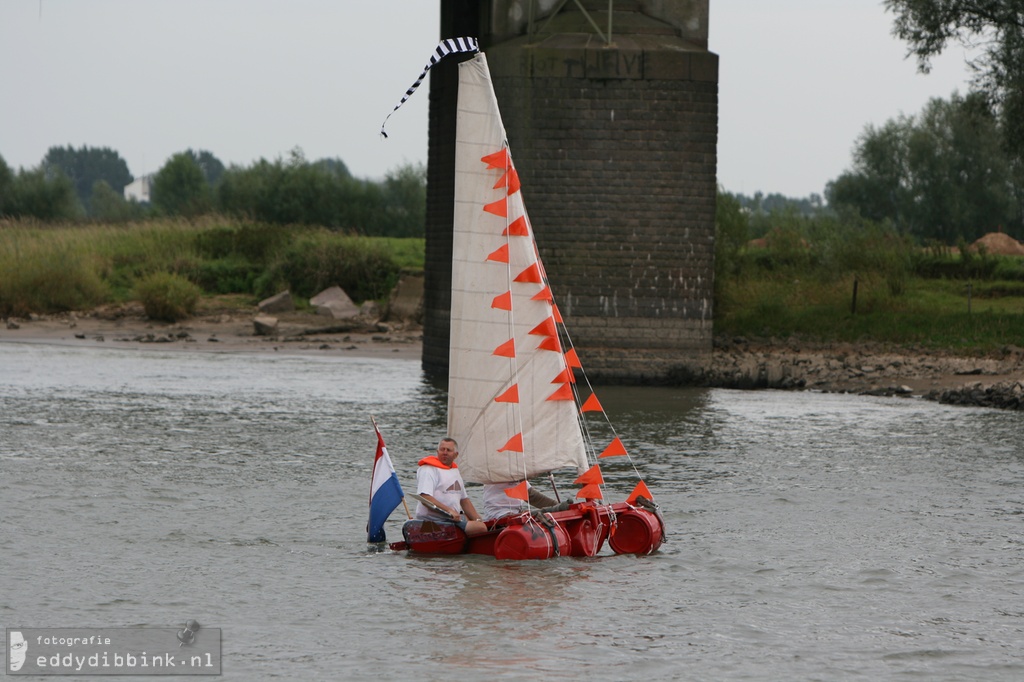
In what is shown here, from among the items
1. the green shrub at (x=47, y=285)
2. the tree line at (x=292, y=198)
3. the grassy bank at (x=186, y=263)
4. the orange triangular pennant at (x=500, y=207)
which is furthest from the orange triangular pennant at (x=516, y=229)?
the tree line at (x=292, y=198)

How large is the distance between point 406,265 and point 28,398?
22.2 metres

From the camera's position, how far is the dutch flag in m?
→ 16.3

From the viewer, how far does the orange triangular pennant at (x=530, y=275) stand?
16766 mm

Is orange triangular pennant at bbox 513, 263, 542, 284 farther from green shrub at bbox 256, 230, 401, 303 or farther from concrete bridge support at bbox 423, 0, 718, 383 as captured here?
green shrub at bbox 256, 230, 401, 303

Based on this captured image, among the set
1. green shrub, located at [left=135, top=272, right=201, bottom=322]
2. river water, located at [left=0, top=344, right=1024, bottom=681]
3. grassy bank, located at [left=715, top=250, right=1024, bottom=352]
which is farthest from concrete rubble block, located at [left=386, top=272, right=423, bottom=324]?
river water, located at [left=0, top=344, right=1024, bottom=681]

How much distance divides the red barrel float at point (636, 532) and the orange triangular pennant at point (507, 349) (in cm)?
205

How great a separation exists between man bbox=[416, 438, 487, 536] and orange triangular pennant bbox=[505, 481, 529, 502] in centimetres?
41

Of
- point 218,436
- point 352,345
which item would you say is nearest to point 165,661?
point 218,436

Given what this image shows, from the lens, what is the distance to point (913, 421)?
28.6 m

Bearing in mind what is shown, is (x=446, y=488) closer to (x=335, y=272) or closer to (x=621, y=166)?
(x=621, y=166)

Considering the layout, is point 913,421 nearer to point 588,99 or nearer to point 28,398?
point 588,99

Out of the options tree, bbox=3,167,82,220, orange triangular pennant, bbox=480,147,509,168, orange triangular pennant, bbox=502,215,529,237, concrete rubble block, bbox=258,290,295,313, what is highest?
tree, bbox=3,167,82,220

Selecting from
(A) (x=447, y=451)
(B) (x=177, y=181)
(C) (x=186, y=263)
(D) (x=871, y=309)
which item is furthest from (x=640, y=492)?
(B) (x=177, y=181)

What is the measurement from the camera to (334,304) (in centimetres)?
4722
